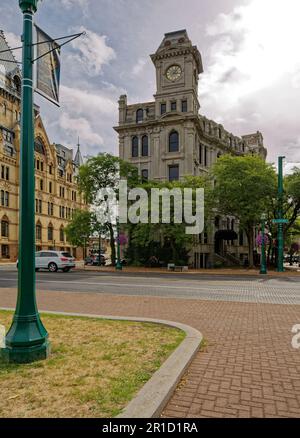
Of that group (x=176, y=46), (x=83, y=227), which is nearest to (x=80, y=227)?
(x=83, y=227)

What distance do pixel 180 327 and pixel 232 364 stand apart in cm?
220

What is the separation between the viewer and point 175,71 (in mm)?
40750

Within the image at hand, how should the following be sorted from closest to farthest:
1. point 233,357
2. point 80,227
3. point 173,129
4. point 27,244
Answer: point 27,244 < point 233,357 < point 80,227 < point 173,129

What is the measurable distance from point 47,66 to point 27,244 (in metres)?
3.40

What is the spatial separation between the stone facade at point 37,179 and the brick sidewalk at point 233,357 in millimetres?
39864

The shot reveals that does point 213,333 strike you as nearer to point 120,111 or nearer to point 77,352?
point 77,352

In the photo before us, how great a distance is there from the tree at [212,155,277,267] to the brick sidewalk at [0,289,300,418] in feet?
69.7

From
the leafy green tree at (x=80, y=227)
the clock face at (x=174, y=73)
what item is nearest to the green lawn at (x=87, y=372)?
the leafy green tree at (x=80, y=227)

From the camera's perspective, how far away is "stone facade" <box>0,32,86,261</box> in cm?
5162

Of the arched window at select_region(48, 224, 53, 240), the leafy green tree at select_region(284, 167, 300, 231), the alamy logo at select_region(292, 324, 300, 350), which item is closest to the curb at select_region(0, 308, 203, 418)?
the alamy logo at select_region(292, 324, 300, 350)

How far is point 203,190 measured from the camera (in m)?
31.6

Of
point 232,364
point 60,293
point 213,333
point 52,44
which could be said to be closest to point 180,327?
point 213,333

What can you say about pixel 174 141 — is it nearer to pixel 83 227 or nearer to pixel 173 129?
pixel 173 129

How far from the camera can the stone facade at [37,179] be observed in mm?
51625
